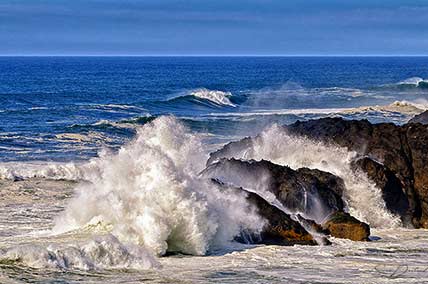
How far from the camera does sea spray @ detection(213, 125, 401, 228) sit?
17578 mm

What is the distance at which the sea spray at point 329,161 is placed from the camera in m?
17.6

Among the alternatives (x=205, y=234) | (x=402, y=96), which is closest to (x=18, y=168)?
(x=205, y=234)

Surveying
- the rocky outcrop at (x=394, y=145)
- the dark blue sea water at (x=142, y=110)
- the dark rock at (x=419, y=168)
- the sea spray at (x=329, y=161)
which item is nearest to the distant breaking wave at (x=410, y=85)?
the dark blue sea water at (x=142, y=110)

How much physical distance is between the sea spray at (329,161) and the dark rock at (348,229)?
6.24 feet

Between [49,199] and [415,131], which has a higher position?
[415,131]

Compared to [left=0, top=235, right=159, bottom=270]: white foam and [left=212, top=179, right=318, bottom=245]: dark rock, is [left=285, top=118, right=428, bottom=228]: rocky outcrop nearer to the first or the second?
[left=212, top=179, right=318, bottom=245]: dark rock

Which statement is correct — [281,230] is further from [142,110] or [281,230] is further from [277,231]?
[142,110]

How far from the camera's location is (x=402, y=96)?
64.8m

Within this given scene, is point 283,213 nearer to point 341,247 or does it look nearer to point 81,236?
point 341,247

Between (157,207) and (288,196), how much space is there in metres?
3.40

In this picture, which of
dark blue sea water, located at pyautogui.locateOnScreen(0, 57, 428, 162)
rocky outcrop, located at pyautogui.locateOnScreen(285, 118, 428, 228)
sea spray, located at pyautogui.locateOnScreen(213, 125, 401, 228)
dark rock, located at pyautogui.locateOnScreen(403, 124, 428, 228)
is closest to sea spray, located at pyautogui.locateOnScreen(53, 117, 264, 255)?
sea spray, located at pyautogui.locateOnScreen(213, 125, 401, 228)

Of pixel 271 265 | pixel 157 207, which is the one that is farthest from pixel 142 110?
pixel 271 265

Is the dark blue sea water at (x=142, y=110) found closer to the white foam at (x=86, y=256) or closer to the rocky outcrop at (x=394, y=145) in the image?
the rocky outcrop at (x=394, y=145)

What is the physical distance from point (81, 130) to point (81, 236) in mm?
24410
